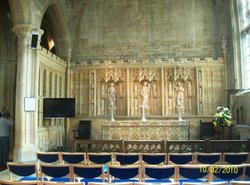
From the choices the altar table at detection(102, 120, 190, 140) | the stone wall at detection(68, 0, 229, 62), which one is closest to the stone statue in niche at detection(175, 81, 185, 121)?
the altar table at detection(102, 120, 190, 140)

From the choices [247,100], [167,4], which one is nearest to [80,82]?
[167,4]

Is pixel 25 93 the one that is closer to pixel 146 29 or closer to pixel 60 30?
pixel 60 30

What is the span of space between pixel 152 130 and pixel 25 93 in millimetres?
5277

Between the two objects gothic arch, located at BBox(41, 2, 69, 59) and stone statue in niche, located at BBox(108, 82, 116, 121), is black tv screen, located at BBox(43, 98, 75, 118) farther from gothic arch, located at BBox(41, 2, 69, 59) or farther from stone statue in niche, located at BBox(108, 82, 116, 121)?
gothic arch, located at BBox(41, 2, 69, 59)

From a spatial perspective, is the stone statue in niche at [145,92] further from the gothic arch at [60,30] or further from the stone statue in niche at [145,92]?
the gothic arch at [60,30]

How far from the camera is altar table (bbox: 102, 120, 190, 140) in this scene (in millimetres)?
11477

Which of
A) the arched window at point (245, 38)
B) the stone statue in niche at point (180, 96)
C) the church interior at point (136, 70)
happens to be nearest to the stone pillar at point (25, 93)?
the church interior at point (136, 70)

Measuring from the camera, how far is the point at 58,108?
35.8 ft

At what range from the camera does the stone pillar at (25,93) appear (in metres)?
9.16

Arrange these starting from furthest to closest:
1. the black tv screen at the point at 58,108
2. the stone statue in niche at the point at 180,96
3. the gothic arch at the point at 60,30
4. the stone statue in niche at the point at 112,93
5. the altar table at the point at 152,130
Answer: the gothic arch at the point at 60,30
the stone statue in niche at the point at 112,93
the stone statue in niche at the point at 180,96
the altar table at the point at 152,130
the black tv screen at the point at 58,108

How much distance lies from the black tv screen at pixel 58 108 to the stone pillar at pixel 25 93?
1040mm
